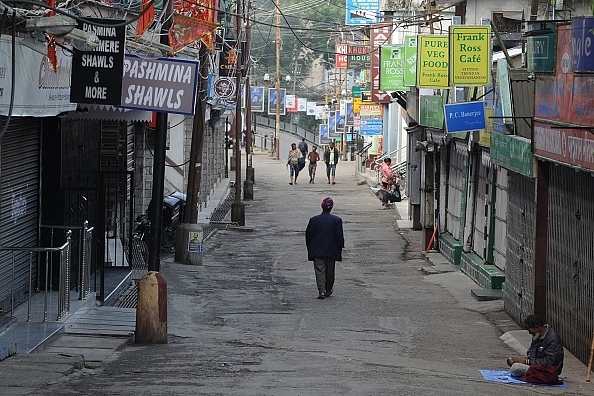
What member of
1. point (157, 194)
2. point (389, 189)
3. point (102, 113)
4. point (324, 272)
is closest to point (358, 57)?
point (389, 189)

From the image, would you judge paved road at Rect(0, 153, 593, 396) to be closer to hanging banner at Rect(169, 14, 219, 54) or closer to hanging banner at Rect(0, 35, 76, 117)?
hanging banner at Rect(0, 35, 76, 117)

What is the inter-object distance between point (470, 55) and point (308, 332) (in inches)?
282

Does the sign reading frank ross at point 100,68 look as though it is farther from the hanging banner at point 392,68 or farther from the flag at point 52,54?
the hanging banner at point 392,68

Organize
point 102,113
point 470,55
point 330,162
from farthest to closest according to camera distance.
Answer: point 330,162, point 470,55, point 102,113

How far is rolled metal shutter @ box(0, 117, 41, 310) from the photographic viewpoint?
14407mm

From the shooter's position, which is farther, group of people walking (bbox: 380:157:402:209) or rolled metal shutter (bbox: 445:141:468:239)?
group of people walking (bbox: 380:157:402:209)

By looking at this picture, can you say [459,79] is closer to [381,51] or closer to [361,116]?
[381,51]

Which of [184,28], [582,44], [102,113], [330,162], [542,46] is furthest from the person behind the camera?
[330,162]

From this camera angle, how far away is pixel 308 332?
618 inches

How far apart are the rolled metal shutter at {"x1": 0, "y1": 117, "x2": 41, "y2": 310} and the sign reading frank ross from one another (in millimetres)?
1304

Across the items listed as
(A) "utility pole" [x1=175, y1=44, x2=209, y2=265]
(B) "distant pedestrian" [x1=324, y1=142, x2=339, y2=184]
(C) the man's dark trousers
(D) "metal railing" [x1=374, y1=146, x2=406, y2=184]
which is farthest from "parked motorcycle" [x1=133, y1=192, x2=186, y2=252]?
(B) "distant pedestrian" [x1=324, y1=142, x2=339, y2=184]

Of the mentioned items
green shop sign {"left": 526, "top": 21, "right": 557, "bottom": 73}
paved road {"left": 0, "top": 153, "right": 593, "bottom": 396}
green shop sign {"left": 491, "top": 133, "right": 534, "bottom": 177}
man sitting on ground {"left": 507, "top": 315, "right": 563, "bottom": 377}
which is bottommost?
paved road {"left": 0, "top": 153, "right": 593, "bottom": 396}

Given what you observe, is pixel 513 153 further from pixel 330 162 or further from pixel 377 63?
pixel 330 162

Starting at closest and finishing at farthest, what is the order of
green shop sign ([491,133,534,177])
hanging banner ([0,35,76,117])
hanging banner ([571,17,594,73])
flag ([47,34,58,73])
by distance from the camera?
hanging banner ([0,35,76,117]) → hanging banner ([571,17,594,73]) → flag ([47,34,58,73]) → green shop sign ([491,133,534,177])
